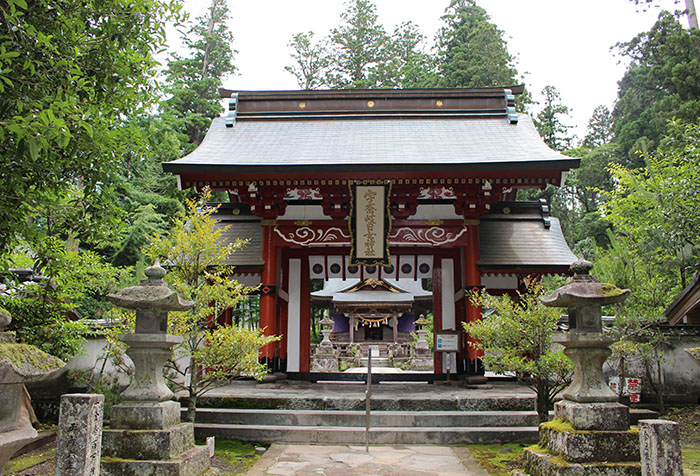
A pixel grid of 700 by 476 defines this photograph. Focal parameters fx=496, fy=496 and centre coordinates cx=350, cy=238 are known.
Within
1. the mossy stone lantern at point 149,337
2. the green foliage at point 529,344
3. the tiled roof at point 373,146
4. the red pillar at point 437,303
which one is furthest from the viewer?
the red pillar at point 437,303

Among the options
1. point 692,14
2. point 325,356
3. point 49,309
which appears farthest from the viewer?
point 325,356

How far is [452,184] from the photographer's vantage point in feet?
32.1

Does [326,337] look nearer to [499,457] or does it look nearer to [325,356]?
[325,356]

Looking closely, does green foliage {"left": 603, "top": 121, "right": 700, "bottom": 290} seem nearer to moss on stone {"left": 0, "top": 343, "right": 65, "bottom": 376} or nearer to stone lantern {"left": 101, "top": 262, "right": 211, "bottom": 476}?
stone lantern {"left": 101, "top": 262, "right": 211, "bottom": 476}

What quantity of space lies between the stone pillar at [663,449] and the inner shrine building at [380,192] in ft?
19.7

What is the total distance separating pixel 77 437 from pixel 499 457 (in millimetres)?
4976

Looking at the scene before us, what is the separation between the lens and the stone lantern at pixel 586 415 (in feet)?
14.7

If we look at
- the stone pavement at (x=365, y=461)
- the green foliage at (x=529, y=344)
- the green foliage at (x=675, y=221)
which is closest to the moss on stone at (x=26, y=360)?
the stone pavement at (x=365, y=461)

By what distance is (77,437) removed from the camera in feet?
12.3

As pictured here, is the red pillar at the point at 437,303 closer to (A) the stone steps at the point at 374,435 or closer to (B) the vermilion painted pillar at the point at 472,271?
(B) the vermilion painted pillar at the point at 472,271

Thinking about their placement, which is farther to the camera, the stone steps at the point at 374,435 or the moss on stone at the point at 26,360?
the stone steps at the point at 374,435

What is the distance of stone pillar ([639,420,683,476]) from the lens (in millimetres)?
3725

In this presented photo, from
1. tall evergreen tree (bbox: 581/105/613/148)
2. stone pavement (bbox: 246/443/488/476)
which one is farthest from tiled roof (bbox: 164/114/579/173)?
tall evergreen tree (bbox: 581/105/613/148)

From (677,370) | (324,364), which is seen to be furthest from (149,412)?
(324,364)
